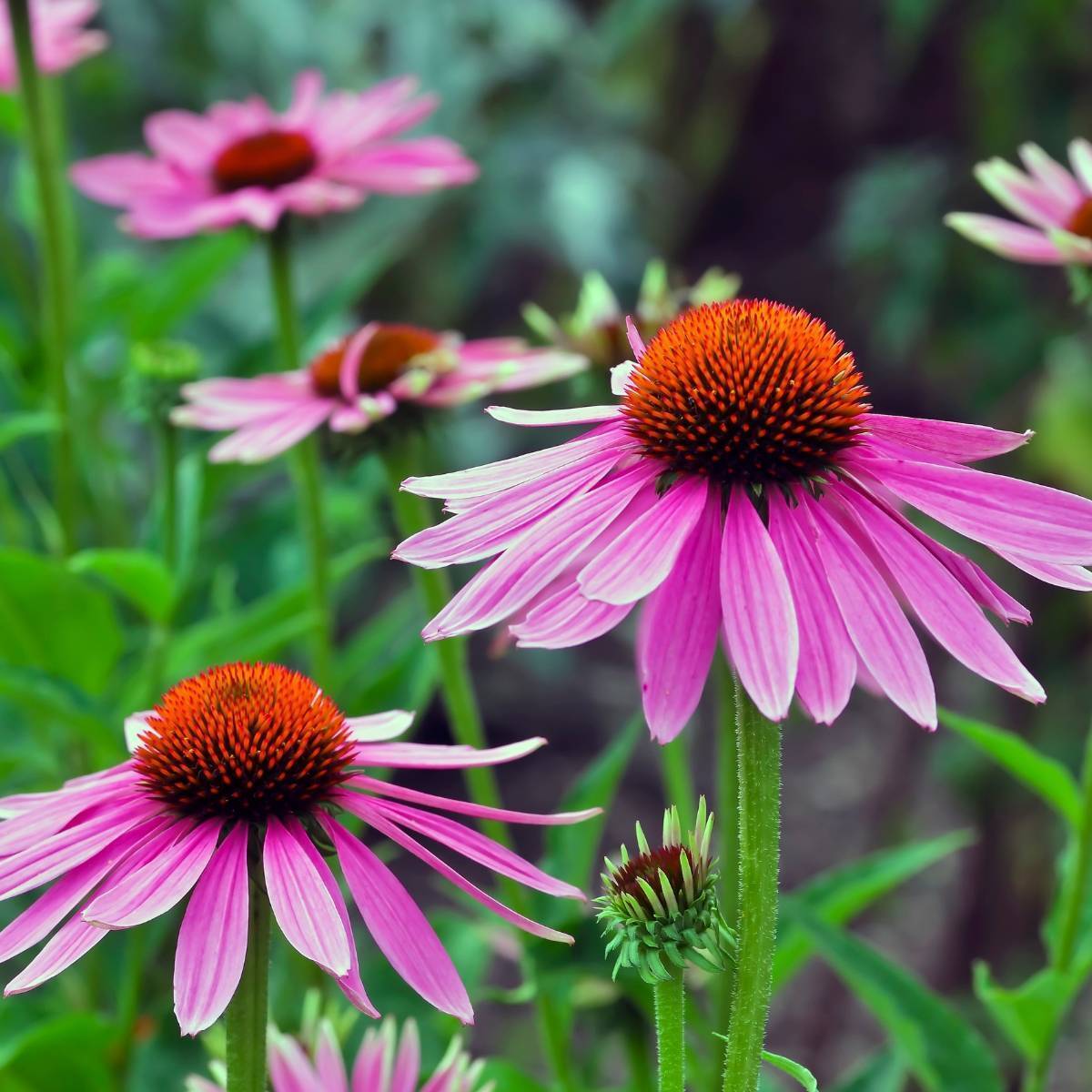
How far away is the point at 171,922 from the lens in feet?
3.08

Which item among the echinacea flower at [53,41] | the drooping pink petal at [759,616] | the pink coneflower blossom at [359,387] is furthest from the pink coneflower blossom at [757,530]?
the echinacea flower at [53,41]

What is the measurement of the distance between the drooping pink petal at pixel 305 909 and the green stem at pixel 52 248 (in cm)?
48

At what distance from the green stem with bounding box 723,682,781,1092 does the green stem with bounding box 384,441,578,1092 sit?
247 mm

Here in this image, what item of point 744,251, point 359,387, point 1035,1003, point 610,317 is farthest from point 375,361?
point 744,251

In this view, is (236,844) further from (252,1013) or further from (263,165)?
(263,165)

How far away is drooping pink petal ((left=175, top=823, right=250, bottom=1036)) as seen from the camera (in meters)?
0.41

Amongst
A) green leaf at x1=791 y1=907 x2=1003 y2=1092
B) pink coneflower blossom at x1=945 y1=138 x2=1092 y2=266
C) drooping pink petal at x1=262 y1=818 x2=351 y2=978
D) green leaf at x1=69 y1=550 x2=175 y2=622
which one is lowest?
green leaf at x1=791 y1=907 x2=1003 y2=1092

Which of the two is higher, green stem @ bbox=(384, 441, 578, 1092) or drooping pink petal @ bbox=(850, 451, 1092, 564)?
drooping pink petal @ bbox=(850, 451, 1092, 564)

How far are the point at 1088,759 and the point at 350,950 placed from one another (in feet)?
1.24

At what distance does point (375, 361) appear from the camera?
0.78 m

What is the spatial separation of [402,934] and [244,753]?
7 cm

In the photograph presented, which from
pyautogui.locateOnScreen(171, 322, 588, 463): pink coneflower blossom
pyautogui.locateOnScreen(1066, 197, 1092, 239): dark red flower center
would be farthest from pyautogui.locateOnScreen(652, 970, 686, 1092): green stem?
pyautogui.locateOnScreen(1066, 197, 1092, 239): dark red flower center

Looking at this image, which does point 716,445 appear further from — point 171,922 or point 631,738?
point 171,922

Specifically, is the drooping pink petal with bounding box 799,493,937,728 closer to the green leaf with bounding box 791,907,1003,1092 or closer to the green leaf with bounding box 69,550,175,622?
the green leaf with bounding box 791,907,1003,1092
